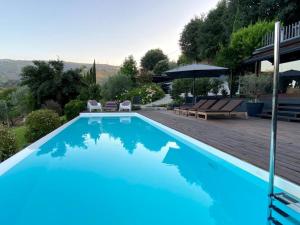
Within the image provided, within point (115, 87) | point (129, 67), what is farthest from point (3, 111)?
point (129, 67)

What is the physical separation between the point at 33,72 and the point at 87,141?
500 inches

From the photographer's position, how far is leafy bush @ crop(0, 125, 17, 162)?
5322 millimetres

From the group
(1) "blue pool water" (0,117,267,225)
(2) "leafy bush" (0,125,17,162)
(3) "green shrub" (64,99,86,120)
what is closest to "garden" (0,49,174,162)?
(3) "green shrub" (64,99,86,120)

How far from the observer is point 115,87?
20.0 metres

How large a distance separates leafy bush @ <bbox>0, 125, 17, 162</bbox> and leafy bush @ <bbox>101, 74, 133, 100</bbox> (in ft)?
46.0

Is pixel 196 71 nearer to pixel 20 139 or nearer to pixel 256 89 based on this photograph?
pixel 256 89

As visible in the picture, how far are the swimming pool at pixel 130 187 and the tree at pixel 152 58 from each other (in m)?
33.1

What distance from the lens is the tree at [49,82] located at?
1738 centimetres

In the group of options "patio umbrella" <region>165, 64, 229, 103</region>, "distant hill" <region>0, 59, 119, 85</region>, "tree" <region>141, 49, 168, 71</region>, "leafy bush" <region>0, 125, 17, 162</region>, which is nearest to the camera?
"leafy bush" <region>0, 125, 17, 162</region>

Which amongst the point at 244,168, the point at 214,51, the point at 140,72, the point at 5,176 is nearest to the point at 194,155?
the point at 244,168

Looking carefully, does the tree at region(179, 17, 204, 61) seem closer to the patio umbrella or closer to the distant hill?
the distant hill

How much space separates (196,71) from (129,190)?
8.97m

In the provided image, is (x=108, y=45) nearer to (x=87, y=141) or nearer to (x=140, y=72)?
(x=140, y=72)

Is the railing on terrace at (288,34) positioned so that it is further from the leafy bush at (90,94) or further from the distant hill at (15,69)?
the distant hill at (15,69)
